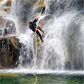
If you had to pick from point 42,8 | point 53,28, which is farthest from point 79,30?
point 42,8

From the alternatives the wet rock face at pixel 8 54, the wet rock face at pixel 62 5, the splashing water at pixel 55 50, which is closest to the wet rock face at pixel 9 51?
the wet rock face at pixel 8 54

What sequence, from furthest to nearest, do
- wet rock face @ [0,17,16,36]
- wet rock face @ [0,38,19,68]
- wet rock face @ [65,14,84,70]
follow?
wet rock face @ [0,17,16,36]
wet rock face @ [0,38,19,68]
wet rock face @ [65,14,84,70]

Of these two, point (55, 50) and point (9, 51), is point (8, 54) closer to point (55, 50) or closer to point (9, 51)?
point (9, 51)

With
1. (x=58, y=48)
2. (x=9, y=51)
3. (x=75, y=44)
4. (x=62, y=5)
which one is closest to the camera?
(x=75, y=44)

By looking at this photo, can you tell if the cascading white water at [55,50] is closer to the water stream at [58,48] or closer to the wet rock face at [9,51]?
the water stream at [58,48]

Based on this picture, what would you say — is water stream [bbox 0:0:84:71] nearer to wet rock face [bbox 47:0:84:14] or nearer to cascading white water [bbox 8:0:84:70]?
cascading white water [bbox 8:0:84:70]

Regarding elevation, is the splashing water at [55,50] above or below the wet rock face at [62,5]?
below


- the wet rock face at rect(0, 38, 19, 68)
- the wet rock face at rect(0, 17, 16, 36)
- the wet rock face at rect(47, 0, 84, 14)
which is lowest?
the wet rock face at rect(0, 38, 19, 68)

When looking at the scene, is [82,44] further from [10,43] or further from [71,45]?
[10,43]

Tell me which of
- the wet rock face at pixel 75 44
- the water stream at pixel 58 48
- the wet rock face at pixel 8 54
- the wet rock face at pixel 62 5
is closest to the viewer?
the wet rock face at pixel 75 44

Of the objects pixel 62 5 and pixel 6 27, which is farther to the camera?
pixel 62 5

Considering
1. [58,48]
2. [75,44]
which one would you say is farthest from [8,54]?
[75,44]

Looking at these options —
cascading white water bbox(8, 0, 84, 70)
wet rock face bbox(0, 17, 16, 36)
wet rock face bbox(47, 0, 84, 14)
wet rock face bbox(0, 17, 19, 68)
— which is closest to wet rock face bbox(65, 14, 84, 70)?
cascading white water bbox(8, 0, 84, 70)

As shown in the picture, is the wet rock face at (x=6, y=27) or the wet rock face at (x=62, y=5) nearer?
the wet rock face at (x=6, y=27)
